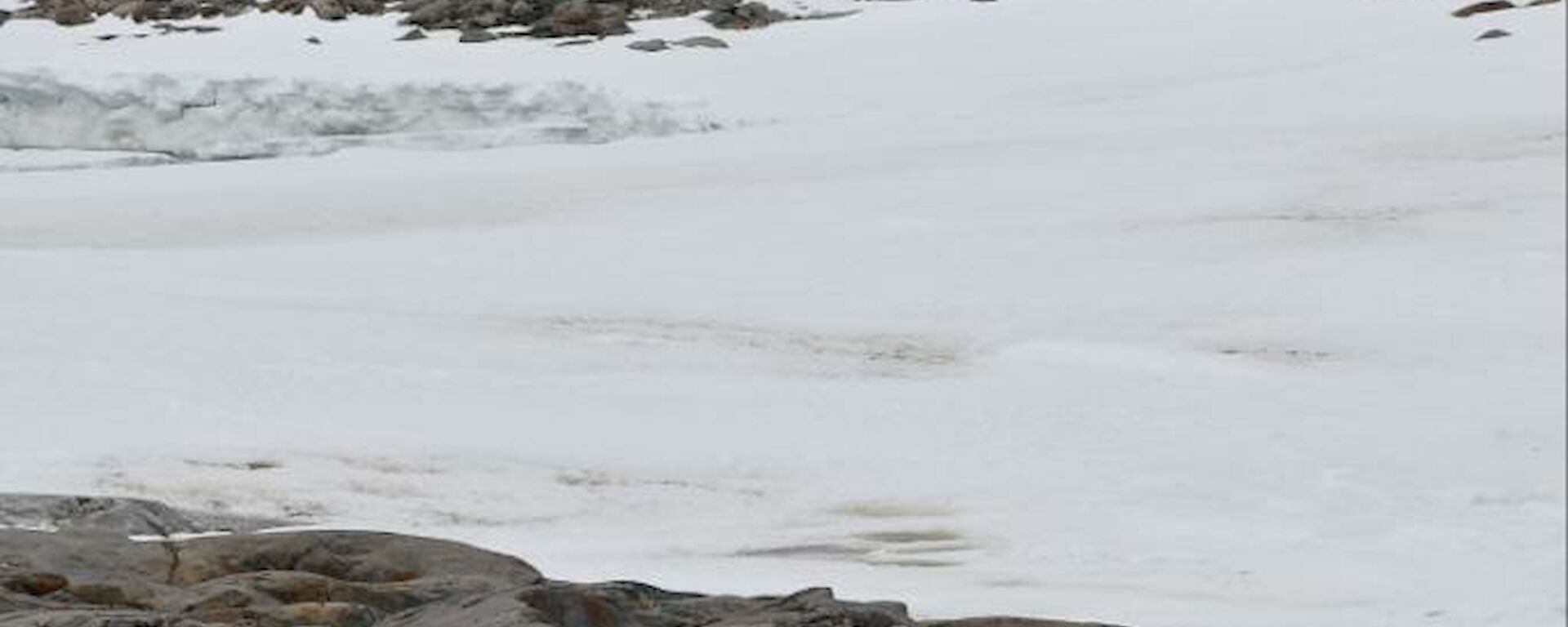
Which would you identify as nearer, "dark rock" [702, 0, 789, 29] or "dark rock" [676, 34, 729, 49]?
"dark rock" [676, 34, 729, 49]

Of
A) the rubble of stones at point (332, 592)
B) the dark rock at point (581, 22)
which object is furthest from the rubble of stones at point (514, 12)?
the rubble of stones at point (332, 592)

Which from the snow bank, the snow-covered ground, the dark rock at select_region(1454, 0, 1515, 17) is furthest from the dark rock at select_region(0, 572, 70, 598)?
the dark rock at select_region(1454, 0, 1515, 17)

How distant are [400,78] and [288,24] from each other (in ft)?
16.3

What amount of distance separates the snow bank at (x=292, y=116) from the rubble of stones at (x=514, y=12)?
388cm

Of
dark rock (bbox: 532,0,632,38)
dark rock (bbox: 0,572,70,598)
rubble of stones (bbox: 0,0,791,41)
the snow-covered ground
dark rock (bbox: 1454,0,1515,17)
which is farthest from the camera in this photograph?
rubble of stones (bbox: 0,0,791,41)

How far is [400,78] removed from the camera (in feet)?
81.8

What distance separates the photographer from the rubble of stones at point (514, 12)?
94.2 ft

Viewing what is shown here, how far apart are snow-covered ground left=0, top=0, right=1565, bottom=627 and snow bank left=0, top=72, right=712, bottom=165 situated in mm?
696

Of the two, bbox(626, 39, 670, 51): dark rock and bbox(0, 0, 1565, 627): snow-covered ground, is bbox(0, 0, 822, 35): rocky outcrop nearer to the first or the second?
bbox(626, 39, 670, 51): dark rock

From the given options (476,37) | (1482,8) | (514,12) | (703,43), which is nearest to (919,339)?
(1482,8)

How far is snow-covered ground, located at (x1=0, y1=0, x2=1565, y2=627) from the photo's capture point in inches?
328

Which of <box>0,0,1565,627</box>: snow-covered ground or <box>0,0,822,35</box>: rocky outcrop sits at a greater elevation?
<box>0,0,1565,627</box>: snow-covered ground

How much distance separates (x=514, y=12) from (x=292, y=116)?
5.62 meters

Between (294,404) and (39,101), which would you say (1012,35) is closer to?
(39,101)
